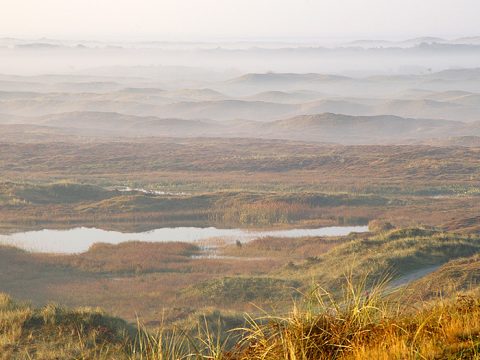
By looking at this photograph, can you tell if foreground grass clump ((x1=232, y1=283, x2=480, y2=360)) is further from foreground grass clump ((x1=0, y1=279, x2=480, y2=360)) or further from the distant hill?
the distant hill

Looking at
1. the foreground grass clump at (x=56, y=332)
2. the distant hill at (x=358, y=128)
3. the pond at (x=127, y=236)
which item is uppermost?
the foreground grass clump at (x=56, y=332)

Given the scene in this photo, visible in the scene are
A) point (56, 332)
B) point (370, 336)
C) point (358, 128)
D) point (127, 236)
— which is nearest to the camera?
point (370, 336)

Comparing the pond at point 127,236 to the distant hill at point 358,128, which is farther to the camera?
the distant hill at point 358,128

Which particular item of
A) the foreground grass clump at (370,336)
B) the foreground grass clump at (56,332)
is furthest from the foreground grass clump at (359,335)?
the foreground grass clump at (56,332)

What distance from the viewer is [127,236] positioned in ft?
153

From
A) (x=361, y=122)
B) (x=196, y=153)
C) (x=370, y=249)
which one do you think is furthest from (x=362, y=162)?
(x=361, y=122)

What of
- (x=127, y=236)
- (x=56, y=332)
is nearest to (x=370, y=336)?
(x=56, y=332)

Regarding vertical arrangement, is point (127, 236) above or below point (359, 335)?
below

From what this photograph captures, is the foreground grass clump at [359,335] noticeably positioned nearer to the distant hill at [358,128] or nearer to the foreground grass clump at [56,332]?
the foreground grass clump at [56,332]

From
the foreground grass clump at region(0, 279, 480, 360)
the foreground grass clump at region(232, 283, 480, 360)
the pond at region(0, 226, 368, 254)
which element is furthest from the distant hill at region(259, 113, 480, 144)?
the foreground grass clump at region(232, 283, 480, 360)

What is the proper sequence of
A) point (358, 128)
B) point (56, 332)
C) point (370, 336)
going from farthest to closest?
point (358, 128)
point (56, 332)
point (370, 336)

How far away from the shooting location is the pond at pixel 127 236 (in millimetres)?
42656

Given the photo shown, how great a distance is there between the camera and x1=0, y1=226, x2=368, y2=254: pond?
42.7 meters

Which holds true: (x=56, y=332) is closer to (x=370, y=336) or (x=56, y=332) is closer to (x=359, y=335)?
(x=359, y=335)
